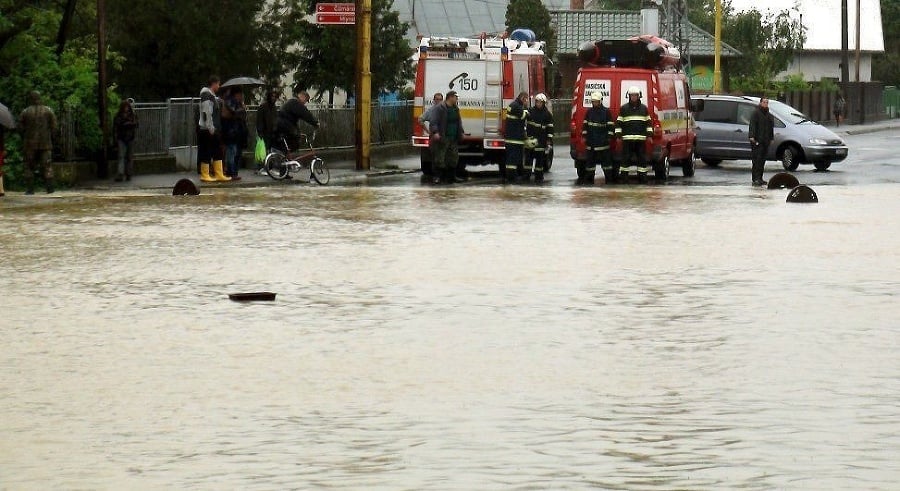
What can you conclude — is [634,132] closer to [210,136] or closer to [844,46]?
[210,136]

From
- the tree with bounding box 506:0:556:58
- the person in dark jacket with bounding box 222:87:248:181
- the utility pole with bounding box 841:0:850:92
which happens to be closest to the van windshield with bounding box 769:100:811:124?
the person in dark jacket with bounding box 222:87:248:181

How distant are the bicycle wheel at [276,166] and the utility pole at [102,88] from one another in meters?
2.89

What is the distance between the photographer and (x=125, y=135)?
3184cm

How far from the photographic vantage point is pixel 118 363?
1105cm

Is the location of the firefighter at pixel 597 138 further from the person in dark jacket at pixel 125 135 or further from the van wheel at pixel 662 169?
the person in dark jacket at pixel 125 135

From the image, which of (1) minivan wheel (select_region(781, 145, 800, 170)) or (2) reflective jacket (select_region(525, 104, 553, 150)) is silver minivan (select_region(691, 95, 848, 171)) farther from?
(2) reflective jacket (select_region(525, 104, 553, 150))

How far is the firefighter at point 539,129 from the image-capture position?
110ft

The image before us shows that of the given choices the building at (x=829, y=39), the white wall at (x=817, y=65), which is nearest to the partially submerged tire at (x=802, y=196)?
the building at (x=829, y=39)

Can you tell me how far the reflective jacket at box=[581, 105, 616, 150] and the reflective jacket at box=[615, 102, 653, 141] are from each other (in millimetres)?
302

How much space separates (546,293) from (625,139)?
1770cm

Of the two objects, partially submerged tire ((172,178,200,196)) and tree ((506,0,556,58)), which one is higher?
tree ((506,0,556,58))

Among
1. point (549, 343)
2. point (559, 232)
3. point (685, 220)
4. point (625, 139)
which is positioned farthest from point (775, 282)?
point (625, 139)

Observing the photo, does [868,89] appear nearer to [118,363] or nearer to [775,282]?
[775,282]

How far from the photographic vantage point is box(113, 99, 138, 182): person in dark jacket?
104 ft
